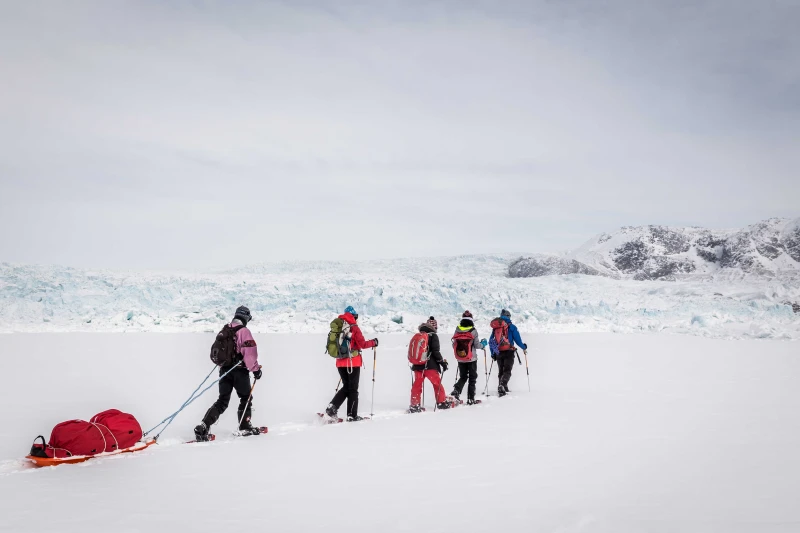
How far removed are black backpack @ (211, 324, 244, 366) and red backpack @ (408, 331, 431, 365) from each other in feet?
8.15

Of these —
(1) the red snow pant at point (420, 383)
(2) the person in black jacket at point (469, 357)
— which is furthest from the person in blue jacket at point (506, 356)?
(1) the red snow pant at point (420, 383)

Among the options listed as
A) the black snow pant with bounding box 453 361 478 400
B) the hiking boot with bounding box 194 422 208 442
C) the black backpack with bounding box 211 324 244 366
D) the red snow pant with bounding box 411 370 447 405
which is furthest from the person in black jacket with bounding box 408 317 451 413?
the hiking boot with bounding box 194 422 208 442

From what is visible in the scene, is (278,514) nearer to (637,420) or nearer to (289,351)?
Answer: (637,420)

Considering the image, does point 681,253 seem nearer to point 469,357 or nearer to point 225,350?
point 469,357

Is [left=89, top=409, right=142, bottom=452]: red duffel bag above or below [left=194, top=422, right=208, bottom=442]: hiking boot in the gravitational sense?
above

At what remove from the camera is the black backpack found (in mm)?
5816

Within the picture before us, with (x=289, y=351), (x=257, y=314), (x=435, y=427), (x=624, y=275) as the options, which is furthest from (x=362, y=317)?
(x=624, y=275)

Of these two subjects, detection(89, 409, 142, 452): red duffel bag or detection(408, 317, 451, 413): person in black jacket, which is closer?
detection(89, 409, 142, 452): red duffel bag

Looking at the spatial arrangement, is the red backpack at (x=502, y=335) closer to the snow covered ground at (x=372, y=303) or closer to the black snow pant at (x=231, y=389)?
the black snow pant at (x=231, y=389)

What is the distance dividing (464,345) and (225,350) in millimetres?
3606

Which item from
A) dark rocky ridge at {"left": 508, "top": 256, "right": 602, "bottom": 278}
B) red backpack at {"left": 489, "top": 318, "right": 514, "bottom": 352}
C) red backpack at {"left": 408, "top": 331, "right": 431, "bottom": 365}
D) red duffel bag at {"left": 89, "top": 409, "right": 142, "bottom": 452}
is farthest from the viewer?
dark rocky ridge at {"left": 508, "top": 256, "right": 602, "bottom": 278}

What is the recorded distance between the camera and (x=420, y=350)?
7578mm

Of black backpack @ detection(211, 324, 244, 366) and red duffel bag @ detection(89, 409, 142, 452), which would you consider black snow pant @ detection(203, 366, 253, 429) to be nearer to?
black backpack @ detection(211, 324, 244, 366)

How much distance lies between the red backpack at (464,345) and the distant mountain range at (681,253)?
29.1m
